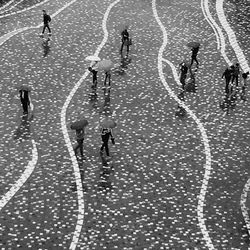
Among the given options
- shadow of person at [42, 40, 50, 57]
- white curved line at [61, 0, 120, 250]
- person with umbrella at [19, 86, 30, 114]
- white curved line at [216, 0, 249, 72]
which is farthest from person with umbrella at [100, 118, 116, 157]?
white curved line at [216, 0, 249, 72]

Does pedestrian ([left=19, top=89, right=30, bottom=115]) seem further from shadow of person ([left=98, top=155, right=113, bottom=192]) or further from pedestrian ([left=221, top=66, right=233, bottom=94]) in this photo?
pedestrian ([left=221, top=66, right=233, bottom=94])

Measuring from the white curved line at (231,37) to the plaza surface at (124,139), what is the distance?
0.14 metres

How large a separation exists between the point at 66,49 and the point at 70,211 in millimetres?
14764

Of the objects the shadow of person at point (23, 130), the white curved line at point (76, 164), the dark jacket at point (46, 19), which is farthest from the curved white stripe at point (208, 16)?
the shadow of person at point (23, 130)

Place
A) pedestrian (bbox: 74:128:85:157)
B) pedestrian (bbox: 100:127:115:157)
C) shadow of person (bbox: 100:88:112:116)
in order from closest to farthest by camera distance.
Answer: pedestrian (bbox: 100:127:115:157)
pedestrian (bbox: 74:128:85:157)
shadow of person (bbox: 100:88:112:116)

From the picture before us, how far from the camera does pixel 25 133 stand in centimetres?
2544

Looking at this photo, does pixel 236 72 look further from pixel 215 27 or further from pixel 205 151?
pixel 215 27

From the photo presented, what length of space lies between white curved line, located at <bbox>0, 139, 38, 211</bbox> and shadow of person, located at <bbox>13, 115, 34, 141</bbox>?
0.84m

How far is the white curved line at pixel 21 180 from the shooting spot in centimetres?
2102

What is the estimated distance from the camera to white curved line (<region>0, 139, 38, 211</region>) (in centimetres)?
2102

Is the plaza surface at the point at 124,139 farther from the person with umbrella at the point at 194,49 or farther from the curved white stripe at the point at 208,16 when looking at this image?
the person with umbrella at the point at 194,49

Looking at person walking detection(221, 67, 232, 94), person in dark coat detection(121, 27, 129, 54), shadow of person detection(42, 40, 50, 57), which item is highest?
person in dark coat detection(121, 27, 129, 54)

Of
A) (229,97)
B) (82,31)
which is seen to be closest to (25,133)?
(229,97)

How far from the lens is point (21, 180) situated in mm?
22219
